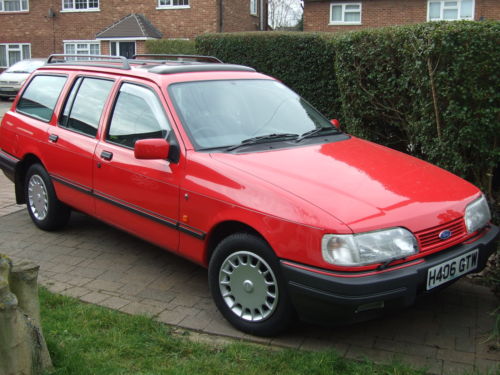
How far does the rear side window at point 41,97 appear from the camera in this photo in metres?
5.92

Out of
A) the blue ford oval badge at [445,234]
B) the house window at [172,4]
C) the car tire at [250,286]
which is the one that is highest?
the house window at [172,4]

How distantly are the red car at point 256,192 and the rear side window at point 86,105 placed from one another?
0.02 metres

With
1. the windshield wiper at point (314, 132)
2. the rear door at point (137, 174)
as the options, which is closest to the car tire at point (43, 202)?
the rear door at point (137, 174)

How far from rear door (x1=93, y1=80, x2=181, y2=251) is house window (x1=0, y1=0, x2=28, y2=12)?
103 feet

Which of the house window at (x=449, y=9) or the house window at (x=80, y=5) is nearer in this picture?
the house window at (x=449, y=9)

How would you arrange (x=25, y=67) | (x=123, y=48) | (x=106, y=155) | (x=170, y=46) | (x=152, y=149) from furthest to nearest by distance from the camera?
(x=123, y=48)
(x=25, y=67)
(x=170, y=46)
(x=106, y=155)
(x=152, y=149)

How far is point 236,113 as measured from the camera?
4.70 meters

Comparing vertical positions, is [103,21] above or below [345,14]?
below

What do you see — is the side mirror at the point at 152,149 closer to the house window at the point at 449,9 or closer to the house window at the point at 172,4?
the house window at the point at 172,4

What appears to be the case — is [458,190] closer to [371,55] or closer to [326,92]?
[371,55]

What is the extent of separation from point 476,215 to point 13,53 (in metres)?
34.2

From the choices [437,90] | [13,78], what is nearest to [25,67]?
[13,78]

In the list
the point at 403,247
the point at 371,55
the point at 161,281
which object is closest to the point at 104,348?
the point at 161,281

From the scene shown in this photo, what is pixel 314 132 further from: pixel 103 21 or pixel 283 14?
pixel 283 14
